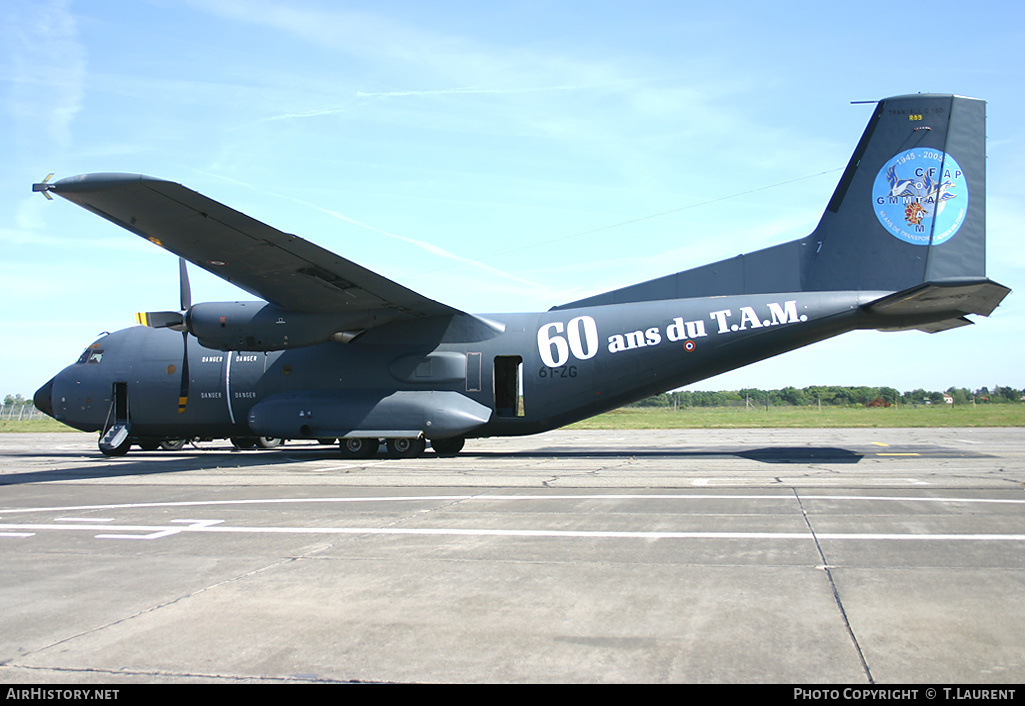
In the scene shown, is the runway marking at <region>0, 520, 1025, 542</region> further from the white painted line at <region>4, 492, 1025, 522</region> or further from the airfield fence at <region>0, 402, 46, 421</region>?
the airfield fence at <region>0, 402, 46, 421</region>

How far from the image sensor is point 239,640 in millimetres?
4492

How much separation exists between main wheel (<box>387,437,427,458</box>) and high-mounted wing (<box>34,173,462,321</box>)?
3195mm

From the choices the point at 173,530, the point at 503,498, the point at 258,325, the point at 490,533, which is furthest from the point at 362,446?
the point at 490,533

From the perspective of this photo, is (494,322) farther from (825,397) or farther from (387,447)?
(825,397)

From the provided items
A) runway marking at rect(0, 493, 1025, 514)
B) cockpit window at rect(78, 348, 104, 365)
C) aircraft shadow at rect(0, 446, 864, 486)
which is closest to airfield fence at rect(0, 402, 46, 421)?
aircraft shadow at rect(0, 446, 864, 486)

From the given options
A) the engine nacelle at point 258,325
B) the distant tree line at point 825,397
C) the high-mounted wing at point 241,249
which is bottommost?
the distant tree line at point 825,397

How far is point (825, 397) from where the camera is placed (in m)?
83.1

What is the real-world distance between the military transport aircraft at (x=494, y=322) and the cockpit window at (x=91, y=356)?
0.79 feet

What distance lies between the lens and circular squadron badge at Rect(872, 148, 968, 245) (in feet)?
52.4

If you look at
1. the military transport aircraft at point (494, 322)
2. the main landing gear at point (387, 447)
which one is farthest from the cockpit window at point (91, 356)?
the main landing gear at point (387, 447)

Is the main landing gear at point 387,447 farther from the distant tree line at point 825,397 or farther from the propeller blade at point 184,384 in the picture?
the distant tree line at point 825,397

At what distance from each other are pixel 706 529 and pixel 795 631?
11.4ft

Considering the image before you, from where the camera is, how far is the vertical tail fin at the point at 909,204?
628 inches
